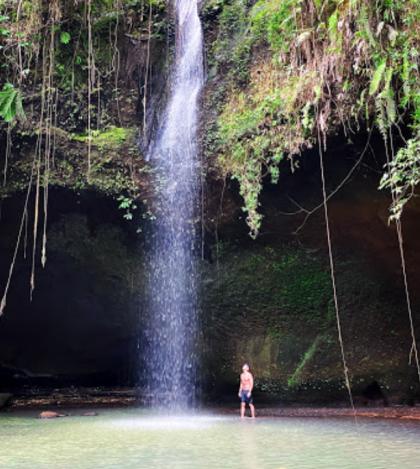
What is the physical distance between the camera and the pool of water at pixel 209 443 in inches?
195

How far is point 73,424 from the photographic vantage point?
8.37 metres

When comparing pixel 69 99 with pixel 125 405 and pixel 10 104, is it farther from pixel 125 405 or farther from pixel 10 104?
pixel 125 405

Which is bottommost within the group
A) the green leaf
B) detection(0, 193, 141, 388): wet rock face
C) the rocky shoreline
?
the rocky shoreline

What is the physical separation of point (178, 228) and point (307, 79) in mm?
3672

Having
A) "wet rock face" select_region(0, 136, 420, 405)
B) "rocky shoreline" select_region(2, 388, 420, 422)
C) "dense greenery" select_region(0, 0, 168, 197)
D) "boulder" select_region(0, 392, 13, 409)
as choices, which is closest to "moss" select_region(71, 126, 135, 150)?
"dense greenery" select_region(0, 0, 168, 197)

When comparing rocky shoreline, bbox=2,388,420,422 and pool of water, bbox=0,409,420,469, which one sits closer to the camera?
pool of water, bbox=0,409,420,469

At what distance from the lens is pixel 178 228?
1018 centimetres

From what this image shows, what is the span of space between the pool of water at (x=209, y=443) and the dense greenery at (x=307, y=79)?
2780mm

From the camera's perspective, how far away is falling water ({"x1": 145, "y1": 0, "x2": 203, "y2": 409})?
31.9ft

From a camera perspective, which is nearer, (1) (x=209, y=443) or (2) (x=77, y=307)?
(1) (x=209, y=443)

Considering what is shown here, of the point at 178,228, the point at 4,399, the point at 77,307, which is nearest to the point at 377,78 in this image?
the point at 178,228

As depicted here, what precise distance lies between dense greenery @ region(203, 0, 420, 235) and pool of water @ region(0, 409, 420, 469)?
2.78m

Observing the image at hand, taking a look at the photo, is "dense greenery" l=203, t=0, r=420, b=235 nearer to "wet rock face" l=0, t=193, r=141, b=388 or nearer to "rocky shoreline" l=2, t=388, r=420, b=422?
"wet rock face" l=0, t=193, r=141, b=388

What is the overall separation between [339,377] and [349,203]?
11.1 feet
